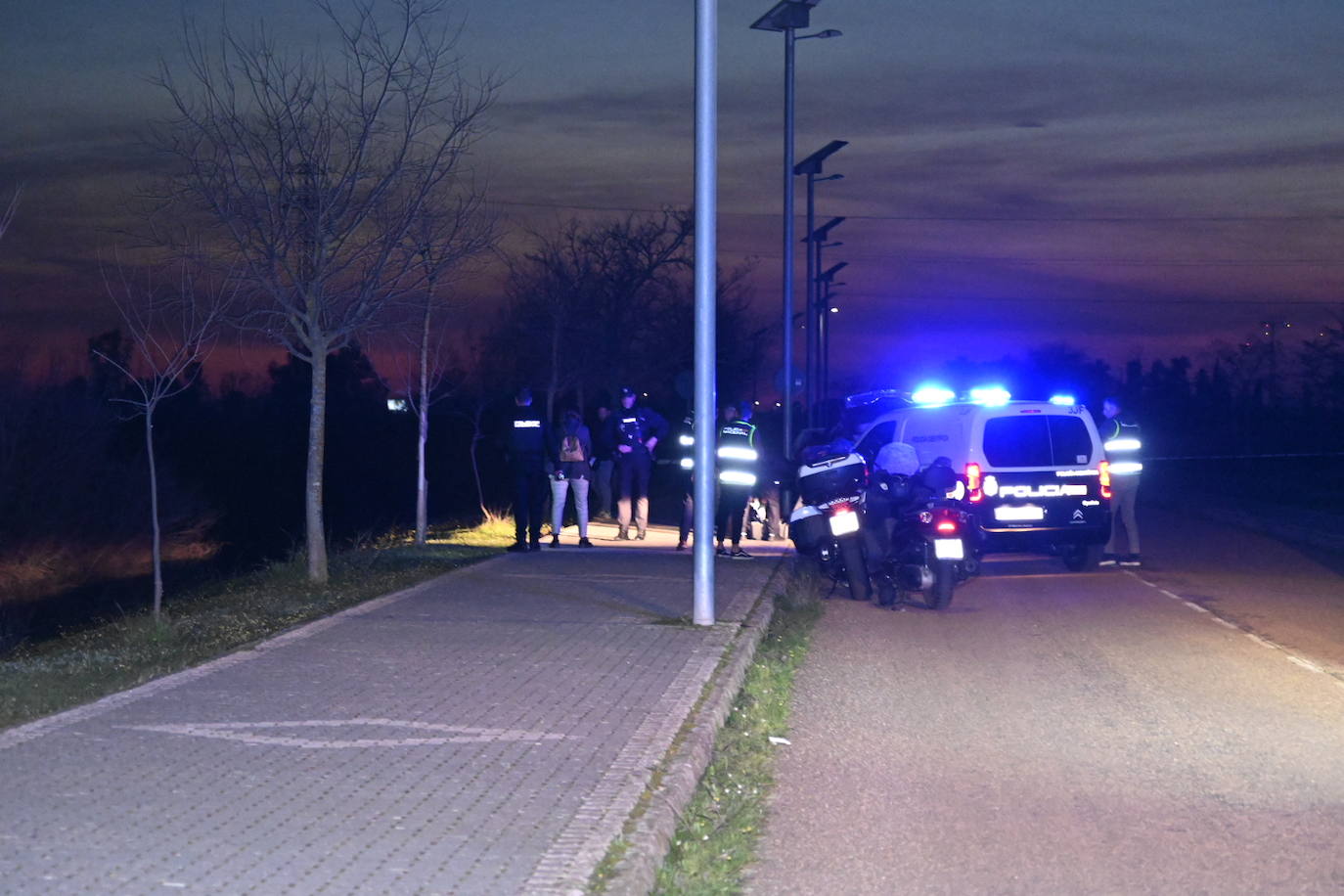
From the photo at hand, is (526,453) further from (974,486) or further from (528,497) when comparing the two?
(974,486)

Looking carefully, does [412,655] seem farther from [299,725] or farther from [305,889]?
[305,889]

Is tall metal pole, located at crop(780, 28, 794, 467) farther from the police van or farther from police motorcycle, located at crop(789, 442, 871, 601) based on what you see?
police motorcycle, located at crop(789, 442, 871, 601)

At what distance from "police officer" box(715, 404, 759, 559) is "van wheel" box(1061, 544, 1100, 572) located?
3.92 meters

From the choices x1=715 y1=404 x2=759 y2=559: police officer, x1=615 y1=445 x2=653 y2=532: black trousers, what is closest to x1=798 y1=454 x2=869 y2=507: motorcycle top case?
x1=715 y1=404 x2=759 y2=559: police officer

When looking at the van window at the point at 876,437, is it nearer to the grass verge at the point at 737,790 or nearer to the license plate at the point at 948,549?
the license plate at the point at 948,549

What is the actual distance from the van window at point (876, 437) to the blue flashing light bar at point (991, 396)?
1670 millimetres

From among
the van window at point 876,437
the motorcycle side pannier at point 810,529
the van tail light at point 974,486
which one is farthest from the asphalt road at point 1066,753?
the van window at point 876,437

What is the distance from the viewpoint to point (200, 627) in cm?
1169

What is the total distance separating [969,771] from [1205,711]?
2384 mm

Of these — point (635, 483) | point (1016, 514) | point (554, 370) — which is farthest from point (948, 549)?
point (554, 370)

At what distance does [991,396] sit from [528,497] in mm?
5651

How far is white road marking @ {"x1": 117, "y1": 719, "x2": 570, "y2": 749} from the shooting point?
290 inches

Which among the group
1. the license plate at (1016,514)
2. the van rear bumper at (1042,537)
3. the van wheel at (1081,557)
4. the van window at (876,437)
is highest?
the van window at (876,437)

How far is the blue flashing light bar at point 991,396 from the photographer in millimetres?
16797
